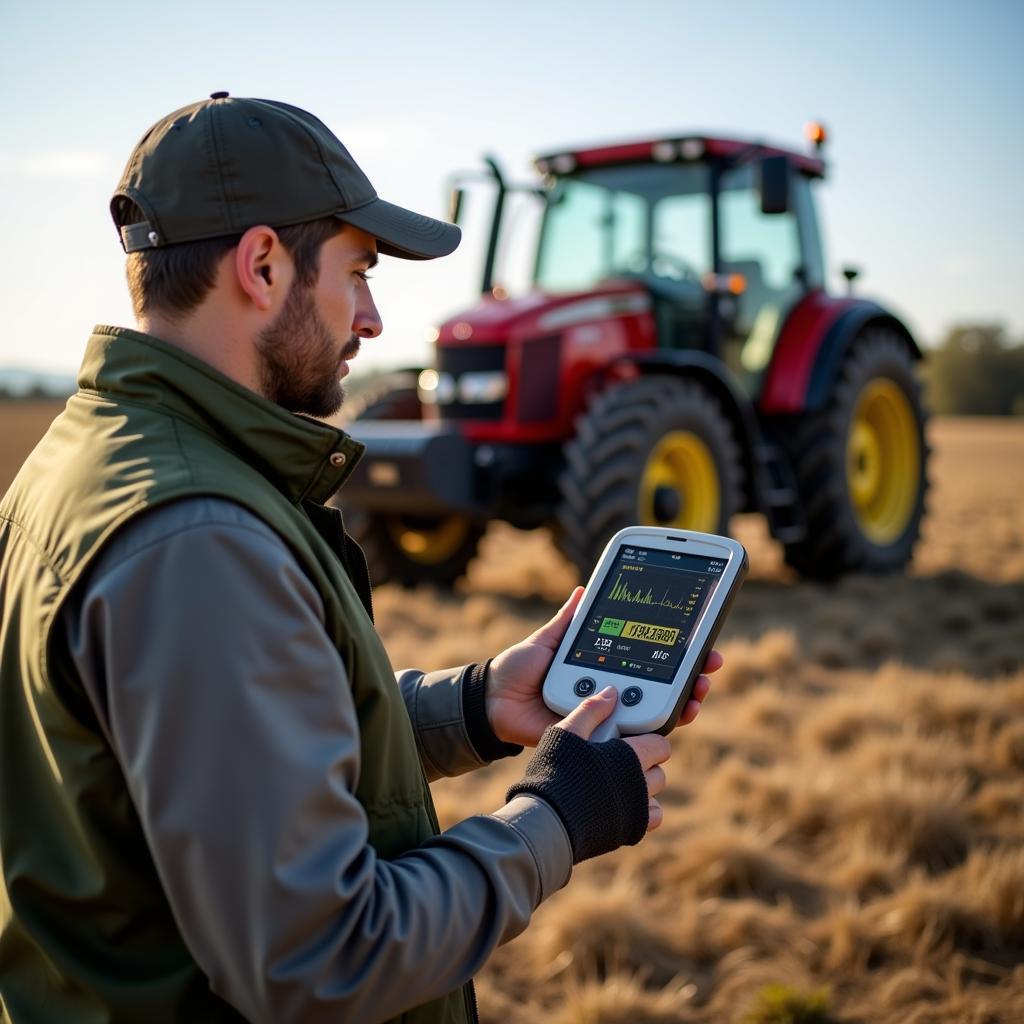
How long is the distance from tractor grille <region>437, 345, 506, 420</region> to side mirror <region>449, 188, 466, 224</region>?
31.4 inches

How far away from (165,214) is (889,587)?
7179 millimetres

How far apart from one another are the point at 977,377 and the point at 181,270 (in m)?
56.0

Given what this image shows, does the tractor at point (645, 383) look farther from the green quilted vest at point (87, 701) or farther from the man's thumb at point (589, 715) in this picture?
the green quilted vest at point (87, 701)

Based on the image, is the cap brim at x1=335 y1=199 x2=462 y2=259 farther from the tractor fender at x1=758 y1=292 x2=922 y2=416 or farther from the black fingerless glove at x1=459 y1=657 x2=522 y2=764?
the tractor fender at x1=758 y1=292 x2=922 y2=416

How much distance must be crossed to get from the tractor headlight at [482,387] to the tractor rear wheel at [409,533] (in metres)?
0.82

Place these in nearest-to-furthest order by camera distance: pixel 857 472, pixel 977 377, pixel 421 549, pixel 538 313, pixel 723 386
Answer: pixel 538 313, pixel 723 386, pixel 421 549, pixel 857 472, pixel 977 377

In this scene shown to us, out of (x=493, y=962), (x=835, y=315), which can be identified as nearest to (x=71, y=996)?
(x=493, y=962)

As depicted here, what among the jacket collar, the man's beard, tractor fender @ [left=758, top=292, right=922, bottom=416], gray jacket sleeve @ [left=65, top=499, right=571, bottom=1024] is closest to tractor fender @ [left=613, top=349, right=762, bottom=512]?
tractor fender @ [left=758, top=292, right=922, bottom=416]

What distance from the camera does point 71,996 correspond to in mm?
1292

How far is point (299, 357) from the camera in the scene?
58.9 inches

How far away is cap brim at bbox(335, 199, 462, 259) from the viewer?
60.2 inches

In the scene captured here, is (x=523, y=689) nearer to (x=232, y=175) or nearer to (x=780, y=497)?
(x=232, y=175)

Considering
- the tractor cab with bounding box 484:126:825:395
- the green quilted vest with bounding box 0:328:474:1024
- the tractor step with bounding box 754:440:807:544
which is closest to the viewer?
the green quilted vest with bounding box 0:328:474:1024

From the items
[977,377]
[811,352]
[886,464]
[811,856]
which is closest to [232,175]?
[811,856]
